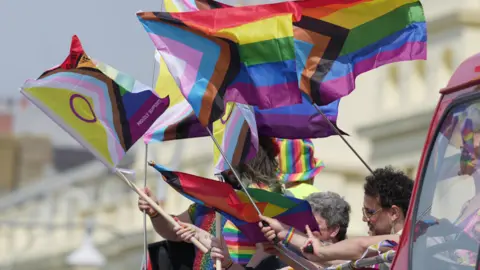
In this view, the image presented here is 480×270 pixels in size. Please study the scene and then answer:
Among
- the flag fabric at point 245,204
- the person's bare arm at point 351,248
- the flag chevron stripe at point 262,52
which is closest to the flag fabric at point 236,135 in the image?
the flag fabric at point 245,204

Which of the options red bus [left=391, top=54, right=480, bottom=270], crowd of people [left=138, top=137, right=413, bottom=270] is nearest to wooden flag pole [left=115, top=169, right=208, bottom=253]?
crowd of people [left=138, top=137, right=413, bottom=270]

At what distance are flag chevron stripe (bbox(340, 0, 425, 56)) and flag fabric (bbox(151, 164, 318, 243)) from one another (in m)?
0.83

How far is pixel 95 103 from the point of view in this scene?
9492 millimetres

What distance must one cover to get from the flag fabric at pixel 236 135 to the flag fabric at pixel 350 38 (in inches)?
21.2

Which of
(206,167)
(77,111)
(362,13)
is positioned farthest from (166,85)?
(206,167)

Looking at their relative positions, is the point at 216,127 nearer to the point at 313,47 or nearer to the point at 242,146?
the point at 242,146

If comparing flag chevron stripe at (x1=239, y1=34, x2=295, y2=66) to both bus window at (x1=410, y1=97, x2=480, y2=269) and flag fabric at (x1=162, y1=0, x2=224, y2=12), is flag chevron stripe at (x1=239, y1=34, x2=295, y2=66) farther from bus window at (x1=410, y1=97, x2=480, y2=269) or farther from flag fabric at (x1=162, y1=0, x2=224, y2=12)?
bus window at (x1=410, y1=97, x2=480, y2=269)

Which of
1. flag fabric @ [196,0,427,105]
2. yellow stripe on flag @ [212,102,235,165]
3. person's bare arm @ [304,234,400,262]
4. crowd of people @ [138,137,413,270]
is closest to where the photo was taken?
person's bare arm @ [304,234,400,262]

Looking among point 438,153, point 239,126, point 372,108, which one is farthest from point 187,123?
point 372,108

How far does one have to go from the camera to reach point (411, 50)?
9234 millimetres

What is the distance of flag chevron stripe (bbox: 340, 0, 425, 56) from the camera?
30.1 feet

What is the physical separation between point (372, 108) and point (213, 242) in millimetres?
18484

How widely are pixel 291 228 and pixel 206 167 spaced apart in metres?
22.7

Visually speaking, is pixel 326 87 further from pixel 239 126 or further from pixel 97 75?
pixel 97 75
